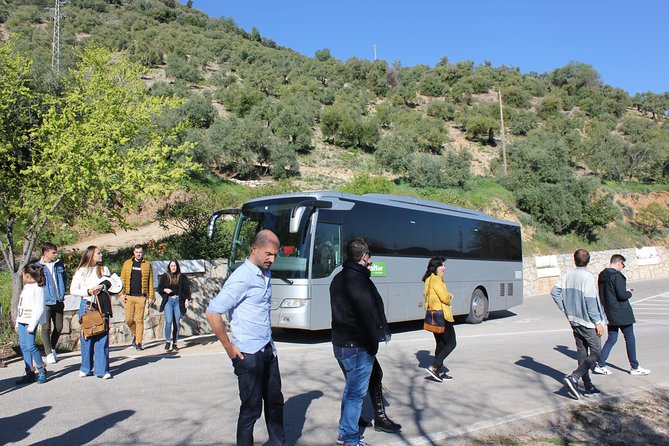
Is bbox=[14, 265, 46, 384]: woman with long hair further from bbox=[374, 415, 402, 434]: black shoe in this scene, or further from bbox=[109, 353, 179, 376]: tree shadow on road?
bbox=[374, 415, 402, 434]: black shoe

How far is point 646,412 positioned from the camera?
20.1ft

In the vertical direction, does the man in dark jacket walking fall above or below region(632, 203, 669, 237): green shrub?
below

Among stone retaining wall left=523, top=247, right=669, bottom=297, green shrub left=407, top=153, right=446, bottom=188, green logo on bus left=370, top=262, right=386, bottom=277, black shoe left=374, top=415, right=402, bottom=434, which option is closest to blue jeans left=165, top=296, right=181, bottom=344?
green logo on bus left=370, top=262, right=386, bottom=277

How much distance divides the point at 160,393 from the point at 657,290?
27.3m

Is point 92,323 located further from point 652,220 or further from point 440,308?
point 652,220

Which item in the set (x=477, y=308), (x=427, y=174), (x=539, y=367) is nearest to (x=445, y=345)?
(x=539, y=367)

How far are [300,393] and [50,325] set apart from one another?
4600 mm

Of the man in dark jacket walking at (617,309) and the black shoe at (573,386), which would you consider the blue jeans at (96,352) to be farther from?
the man in dark jacket walking at (617,309)

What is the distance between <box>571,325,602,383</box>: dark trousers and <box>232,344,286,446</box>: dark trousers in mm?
4237

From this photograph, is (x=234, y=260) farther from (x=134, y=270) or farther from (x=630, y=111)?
(x=630, y=111)

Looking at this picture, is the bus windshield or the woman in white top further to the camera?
the bus windshield

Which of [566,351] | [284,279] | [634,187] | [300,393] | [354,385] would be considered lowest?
[566,351]

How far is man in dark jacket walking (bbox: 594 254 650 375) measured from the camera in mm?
8062

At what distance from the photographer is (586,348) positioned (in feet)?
22.5
